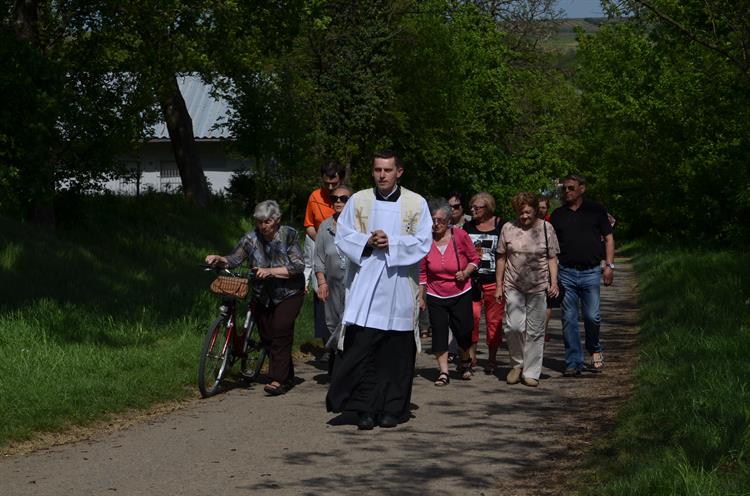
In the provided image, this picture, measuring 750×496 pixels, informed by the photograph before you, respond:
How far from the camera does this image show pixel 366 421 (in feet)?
31.6

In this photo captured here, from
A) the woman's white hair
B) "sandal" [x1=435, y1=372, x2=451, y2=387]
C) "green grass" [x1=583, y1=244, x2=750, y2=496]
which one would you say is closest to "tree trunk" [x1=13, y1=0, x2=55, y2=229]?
the woman's white hair

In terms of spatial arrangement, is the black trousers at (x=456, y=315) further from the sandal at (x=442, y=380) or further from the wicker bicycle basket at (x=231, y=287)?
the wicker bicycle basket at (x=231, y=287)

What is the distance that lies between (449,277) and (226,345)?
2.36 m

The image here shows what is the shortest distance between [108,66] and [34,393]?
38.8 feet

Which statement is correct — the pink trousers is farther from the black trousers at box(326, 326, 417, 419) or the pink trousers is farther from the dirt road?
the black trousers at box(326, 326, 417, 419)

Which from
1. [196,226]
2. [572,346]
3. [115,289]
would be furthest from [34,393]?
[196,226]

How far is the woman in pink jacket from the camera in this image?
1241 cm

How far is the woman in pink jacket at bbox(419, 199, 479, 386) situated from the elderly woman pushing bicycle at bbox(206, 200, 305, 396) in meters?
1.46

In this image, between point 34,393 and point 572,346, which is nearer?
point 34,393

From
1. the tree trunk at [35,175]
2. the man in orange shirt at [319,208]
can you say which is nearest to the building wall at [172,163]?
the tree trunk at [35,175]

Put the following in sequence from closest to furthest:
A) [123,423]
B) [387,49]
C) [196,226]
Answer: [123,423], [196,226], [387,49]

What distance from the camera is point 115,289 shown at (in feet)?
61.2

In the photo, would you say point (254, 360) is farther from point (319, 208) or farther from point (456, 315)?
point (456, 315)

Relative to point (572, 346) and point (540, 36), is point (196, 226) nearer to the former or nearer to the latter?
point (572, 346)
